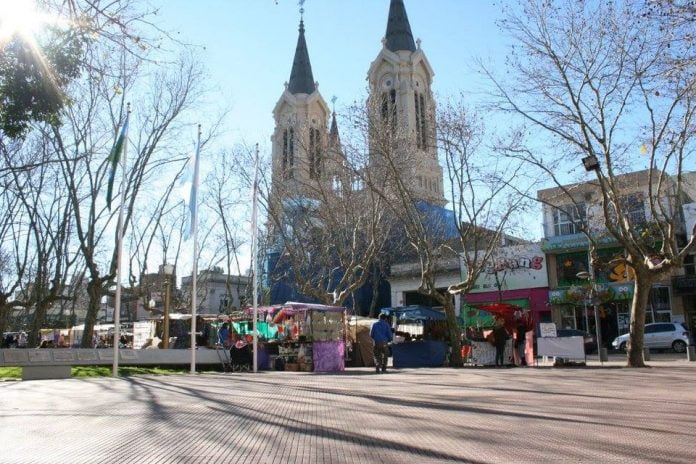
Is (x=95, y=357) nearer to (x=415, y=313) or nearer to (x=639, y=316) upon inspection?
(x=415, y=313)

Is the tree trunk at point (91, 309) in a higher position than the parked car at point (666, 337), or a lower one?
higher

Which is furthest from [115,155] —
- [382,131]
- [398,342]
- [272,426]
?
[272,426]

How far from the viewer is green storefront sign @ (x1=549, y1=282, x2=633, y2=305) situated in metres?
33.8

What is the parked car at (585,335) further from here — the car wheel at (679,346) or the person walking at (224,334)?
Answer: the person walking at (224,334)

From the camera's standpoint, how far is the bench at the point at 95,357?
66.4ft

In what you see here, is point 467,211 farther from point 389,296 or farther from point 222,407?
point 389,296

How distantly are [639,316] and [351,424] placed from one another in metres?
15.1

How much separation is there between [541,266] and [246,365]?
24175mm

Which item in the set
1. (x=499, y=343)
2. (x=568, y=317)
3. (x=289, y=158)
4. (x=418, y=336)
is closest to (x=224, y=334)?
(x=418, y=336)

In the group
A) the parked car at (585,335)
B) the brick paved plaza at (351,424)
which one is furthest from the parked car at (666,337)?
the brick paved plaza at (351,424)

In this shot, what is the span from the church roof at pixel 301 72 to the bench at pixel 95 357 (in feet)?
176

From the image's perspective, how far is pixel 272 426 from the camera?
23.4 ft

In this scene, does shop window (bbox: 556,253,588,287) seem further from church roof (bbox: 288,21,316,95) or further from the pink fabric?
church roof (bbox: 288,21,316,95)

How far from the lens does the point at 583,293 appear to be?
33.1 m
